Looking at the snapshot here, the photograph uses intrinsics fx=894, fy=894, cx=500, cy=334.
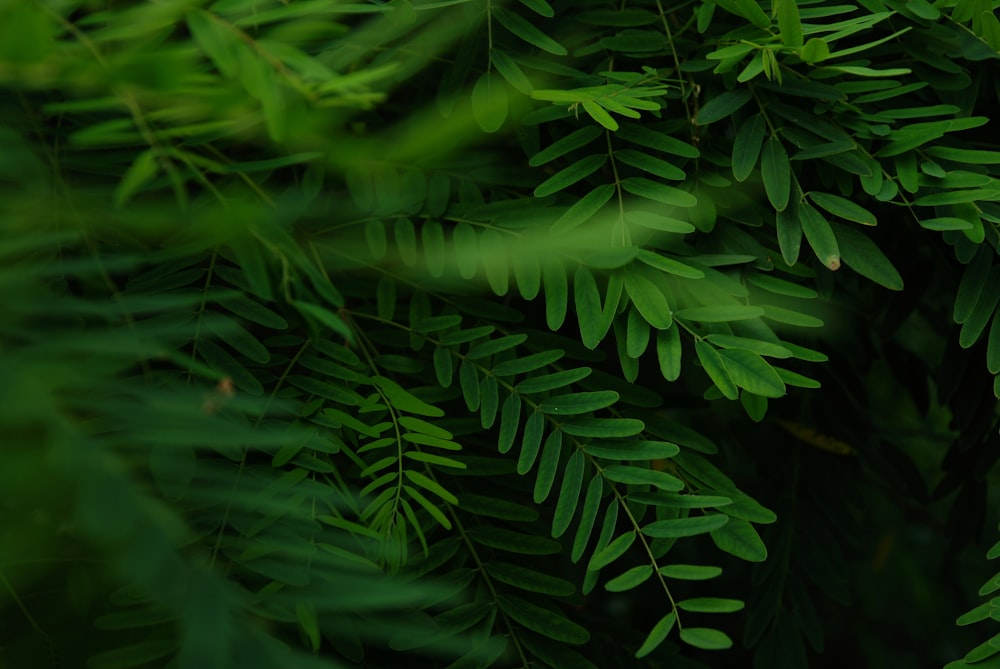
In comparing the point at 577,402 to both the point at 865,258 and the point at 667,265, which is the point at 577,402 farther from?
the point at 865,258

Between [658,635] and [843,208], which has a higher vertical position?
[843,208]

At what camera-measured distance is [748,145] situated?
1.99 feet

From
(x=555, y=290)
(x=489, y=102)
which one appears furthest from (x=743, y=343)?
(x=489, y=102)

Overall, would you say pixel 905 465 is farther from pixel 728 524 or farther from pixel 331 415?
pixel 331 415

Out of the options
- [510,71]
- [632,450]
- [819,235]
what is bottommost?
[632,450]

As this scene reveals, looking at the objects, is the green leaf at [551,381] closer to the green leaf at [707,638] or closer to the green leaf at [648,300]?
the green leaf at [648,300]

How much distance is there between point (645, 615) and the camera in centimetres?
98

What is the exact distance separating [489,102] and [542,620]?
0.34 meters

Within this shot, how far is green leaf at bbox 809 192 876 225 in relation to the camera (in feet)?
1.94

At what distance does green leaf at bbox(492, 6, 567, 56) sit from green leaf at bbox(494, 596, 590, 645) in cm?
37

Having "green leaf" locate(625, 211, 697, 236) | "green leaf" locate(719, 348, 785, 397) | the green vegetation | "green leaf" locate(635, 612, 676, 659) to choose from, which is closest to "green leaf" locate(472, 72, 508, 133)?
the green vegetation

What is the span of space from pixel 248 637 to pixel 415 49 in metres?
0.44

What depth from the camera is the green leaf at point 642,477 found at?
54cm

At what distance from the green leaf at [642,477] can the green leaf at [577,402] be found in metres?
0.04
